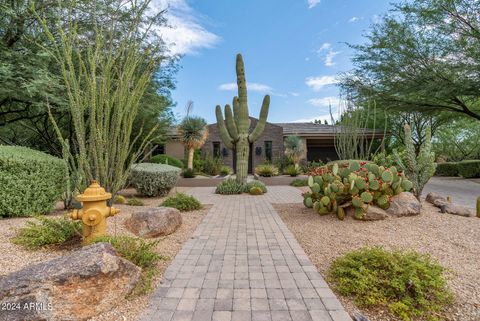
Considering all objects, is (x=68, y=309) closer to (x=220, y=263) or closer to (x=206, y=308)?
A: (x=206, y=308)

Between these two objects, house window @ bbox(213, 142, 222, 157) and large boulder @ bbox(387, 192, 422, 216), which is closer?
large boulder @ bbox(387, 192, 422, 216)

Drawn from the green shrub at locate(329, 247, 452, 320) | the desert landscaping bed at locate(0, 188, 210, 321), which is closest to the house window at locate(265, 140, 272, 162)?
the desert landscaping bed at locate(0, 188, 210, 321)

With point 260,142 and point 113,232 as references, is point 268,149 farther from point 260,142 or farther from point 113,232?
point 113,232

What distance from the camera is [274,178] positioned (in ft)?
45.3

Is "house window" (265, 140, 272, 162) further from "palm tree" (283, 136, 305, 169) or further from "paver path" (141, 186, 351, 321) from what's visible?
"paver path" (141, 186, 351, 321)

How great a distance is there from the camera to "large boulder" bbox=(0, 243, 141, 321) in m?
1.91

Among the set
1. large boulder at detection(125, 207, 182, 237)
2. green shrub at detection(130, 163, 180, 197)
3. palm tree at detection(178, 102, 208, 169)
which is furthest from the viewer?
palm tree at detection(178, 102, 208, 169)

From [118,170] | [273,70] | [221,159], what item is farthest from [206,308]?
[221,159]

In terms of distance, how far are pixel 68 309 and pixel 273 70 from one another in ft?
37.8

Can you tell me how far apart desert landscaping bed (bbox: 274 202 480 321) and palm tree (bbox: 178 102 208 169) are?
37.2 ft

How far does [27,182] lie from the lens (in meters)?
4.39

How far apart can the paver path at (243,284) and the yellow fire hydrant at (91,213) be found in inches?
43.4

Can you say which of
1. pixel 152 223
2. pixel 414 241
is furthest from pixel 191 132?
pixel 414 241

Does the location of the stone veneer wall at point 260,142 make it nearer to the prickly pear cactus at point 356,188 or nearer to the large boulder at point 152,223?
the prickly pear cactus at point 356,188
